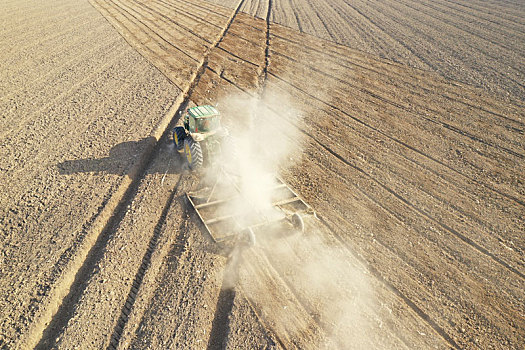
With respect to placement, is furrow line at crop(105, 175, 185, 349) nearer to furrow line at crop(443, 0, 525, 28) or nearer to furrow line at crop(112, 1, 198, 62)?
furrow line at crop(112, 1, 198, 62)

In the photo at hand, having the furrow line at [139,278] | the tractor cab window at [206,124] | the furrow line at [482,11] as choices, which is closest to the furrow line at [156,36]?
the tractor cab window at [206,124]

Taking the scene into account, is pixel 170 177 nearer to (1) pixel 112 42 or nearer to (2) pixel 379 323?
(2) pixel 379 323

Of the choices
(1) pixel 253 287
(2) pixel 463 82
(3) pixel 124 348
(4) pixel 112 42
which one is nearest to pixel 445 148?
(2) pixel 463 82

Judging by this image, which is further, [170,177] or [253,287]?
[170,177]

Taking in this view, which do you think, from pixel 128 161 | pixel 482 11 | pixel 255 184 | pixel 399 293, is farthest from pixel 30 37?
pixel 482 11

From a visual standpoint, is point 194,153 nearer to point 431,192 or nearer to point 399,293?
point 399,293

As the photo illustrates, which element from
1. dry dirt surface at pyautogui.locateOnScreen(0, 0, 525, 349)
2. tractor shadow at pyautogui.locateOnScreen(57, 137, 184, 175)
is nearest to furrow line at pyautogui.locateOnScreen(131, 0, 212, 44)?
dry dirt surface at pyautogui.locateOnScreen(0, 0, 525, 349)

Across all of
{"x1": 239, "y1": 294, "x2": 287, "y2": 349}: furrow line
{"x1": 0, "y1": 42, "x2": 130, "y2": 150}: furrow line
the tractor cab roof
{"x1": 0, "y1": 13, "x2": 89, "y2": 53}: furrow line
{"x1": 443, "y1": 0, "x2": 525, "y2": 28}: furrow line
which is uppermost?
{"x1": 443, "y1": 0, "x2": 525, "y2": 28}: furrow line
